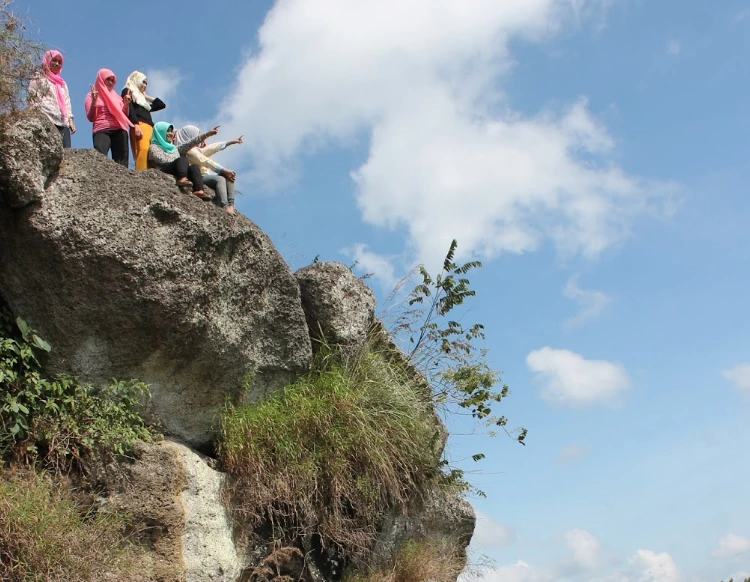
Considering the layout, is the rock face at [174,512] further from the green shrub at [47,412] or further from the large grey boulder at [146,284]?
the large grey boulder at [146,284]

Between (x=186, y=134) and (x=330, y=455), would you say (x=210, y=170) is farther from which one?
(x=330, y=455)

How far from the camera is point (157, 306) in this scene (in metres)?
7.14

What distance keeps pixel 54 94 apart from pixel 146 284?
8.42ft

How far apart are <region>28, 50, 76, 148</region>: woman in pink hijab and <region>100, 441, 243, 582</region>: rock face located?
3.37 meters

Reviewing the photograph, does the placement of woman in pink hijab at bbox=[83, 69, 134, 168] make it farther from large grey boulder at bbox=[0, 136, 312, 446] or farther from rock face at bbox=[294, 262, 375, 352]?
rock face at bbox=[294, 262, 375, 352]

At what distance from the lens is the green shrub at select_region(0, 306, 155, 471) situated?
663cm

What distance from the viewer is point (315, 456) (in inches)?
317

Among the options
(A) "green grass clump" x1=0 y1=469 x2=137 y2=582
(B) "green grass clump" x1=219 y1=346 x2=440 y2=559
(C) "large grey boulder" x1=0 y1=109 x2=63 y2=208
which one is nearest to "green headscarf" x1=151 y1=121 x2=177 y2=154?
(C) "large grey boulder" x1=0 y1=109 x2=63 y2=208

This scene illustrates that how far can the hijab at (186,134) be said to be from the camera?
8945 millimetres

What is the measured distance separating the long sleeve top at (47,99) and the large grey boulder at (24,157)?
18.9 inches

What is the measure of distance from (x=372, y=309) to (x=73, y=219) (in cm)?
369

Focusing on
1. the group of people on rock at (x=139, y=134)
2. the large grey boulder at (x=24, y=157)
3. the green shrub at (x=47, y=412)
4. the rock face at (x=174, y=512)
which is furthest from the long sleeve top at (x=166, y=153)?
the rock face at (x=174, y=512)

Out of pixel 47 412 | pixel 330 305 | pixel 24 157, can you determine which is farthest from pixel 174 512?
pixel 24 157

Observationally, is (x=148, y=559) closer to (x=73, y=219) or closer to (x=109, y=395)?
(x=109, y=395)
